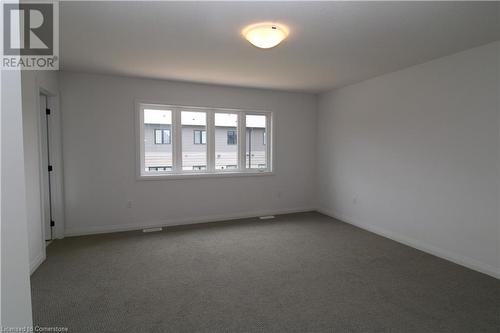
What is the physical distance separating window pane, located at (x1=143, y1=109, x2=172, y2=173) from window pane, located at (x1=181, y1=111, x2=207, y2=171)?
265 millimetres

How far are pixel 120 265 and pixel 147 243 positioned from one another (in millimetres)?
746

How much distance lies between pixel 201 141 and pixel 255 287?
10.2ft

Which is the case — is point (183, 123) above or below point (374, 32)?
below

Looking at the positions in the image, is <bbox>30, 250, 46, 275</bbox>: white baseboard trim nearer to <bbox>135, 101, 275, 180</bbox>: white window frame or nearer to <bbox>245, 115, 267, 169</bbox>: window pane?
<bbox>135, 101, 275, 180</bbox>: white window frame

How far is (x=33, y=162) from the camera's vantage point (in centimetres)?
326

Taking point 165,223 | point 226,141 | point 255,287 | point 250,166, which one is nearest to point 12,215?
point 255,287

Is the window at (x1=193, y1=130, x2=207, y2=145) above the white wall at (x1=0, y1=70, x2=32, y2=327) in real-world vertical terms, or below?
above

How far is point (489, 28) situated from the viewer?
2.67 meters

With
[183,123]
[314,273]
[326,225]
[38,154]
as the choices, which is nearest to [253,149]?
[183,123]

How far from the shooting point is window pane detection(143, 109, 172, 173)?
4844 millimetres

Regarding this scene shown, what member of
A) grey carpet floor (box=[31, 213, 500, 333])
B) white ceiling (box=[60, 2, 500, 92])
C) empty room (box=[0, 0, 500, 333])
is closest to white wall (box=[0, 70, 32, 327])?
empty room (box=[0, 0, 500, 333])

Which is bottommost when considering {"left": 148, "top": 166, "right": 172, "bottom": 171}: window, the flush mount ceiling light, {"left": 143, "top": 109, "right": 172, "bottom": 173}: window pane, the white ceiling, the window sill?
the window sill

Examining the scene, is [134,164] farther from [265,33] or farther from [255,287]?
[265,33]

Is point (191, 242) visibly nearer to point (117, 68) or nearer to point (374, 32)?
point (117, 68)
